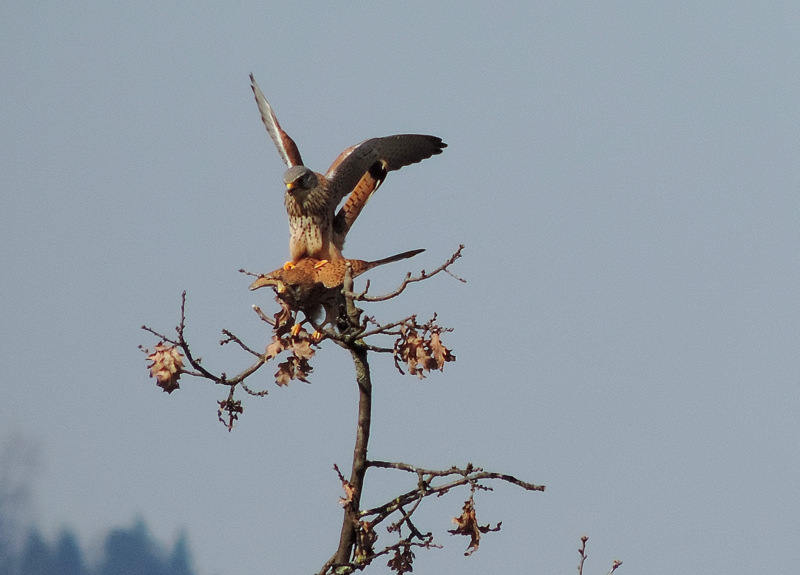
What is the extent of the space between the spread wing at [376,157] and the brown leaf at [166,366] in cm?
145

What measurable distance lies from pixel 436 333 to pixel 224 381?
41.5 inches

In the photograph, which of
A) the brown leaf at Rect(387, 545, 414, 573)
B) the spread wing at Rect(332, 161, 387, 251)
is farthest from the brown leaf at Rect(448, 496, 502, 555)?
the spread wing at Rect(332, 161, 387, 251)

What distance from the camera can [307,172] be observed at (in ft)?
19.6

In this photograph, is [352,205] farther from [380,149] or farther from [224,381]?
[224,381]

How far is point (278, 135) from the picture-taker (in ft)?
22.4

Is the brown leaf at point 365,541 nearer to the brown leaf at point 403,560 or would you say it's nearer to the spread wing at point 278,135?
the brown leaf at point 403,560

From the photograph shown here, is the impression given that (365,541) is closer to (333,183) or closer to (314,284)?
(314,284)

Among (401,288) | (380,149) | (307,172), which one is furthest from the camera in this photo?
(380,149)

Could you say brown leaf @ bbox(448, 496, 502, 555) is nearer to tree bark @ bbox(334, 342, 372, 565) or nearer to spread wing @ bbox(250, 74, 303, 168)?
tree bark @ bbox(334, 342, 372, 565)

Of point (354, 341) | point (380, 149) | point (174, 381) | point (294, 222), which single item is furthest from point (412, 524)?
point (380, 149)

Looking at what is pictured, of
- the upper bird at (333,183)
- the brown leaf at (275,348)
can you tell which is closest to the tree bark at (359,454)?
the brown leaf at (275,348)

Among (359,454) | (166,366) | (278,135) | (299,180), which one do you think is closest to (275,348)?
(166,366)

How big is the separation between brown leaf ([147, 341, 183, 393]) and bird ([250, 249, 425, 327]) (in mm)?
504

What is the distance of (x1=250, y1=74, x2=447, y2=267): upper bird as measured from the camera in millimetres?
5953
